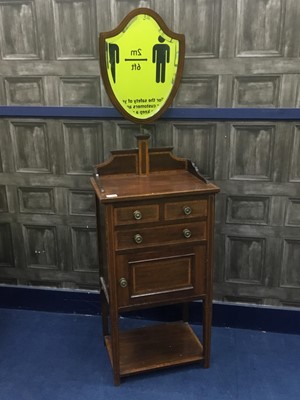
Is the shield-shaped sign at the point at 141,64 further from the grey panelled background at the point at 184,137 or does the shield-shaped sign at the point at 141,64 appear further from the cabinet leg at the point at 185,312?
the cabinet leg at the point at 185,312

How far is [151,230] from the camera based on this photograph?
Answer: 6.16 ft

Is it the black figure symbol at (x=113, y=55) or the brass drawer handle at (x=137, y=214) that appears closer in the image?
the brass drawer handle at (x=137, y=214)

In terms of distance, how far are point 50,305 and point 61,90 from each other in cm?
134

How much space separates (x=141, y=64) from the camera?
2.00 m

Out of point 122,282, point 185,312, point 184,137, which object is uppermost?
point 184,137

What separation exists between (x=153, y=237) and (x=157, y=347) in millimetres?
723

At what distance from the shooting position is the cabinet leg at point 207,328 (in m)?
2.05

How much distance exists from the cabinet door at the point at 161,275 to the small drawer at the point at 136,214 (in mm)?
160

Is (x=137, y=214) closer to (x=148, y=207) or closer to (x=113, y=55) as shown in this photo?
(x=148, y=207)

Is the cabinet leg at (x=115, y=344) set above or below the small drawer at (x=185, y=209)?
below

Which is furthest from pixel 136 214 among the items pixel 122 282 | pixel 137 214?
pixel 122 282

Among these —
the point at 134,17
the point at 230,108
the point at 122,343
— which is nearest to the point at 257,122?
the point at 230,108

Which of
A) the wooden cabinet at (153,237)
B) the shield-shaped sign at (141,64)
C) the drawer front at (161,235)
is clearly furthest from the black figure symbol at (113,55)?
the drawer front at (161,235)

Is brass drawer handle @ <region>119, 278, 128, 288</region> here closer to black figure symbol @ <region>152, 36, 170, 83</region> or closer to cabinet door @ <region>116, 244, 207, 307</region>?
cabinet door @ <region>116, 244, 207, 307</region>
